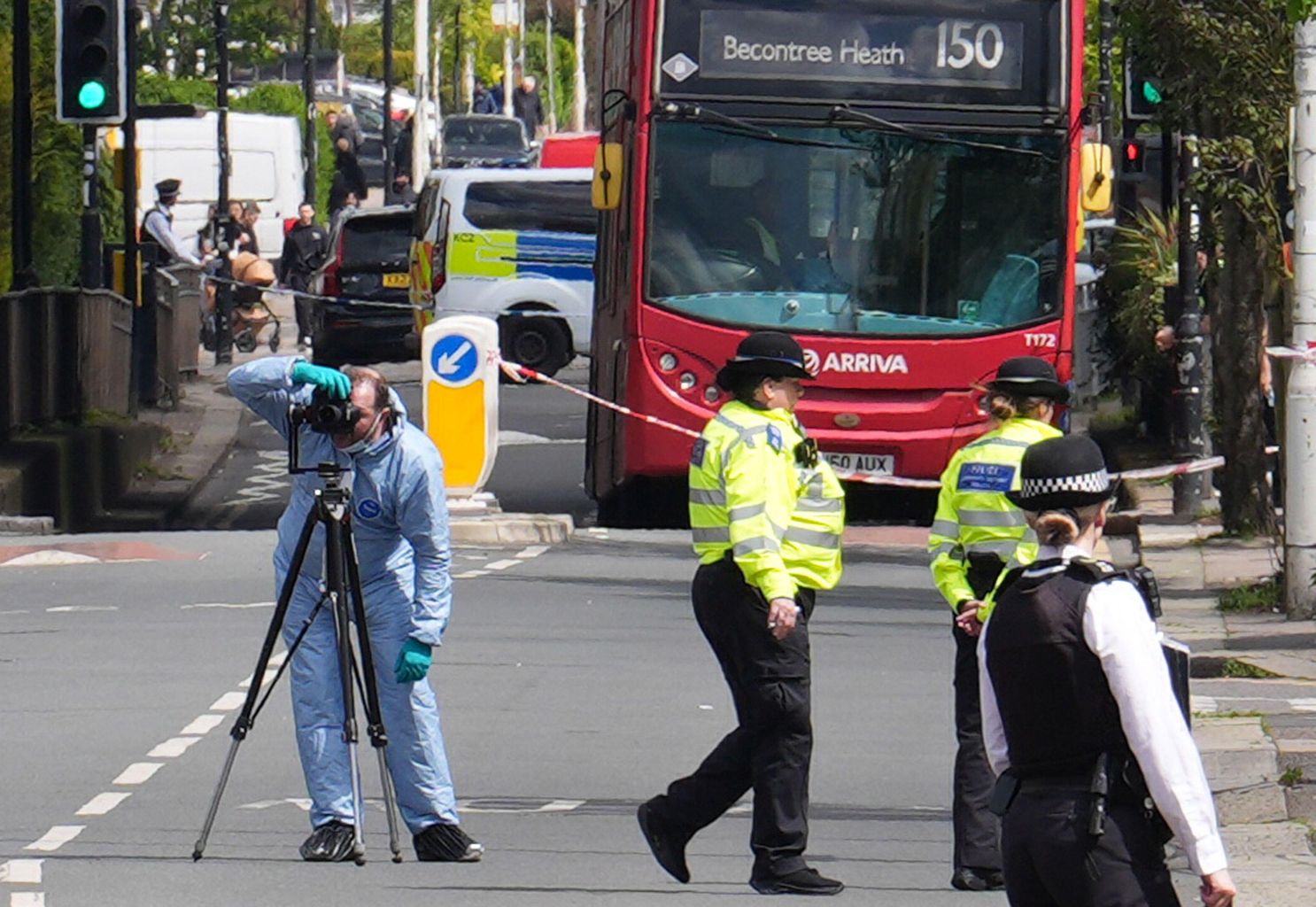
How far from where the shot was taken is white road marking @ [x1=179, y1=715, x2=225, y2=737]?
11.9 metres

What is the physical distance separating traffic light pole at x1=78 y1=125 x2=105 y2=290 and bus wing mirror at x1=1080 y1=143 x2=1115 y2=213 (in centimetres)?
1027

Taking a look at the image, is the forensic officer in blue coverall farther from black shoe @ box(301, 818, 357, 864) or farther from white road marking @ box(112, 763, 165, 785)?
white road marking @ box(112, 763, 165, 785)

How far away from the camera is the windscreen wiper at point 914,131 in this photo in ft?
61.0

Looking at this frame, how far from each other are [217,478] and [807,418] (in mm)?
8000

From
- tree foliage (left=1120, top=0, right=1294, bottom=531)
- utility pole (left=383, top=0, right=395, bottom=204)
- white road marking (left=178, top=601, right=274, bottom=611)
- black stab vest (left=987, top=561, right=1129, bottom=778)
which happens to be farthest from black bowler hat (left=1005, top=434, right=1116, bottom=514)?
utility pole (left=383, top=0, right=395, bottom=204)

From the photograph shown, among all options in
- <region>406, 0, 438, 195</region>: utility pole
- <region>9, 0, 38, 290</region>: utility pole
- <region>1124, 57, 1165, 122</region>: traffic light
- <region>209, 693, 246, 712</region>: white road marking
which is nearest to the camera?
<region>209, 693, 246, 712</region>: white road marking

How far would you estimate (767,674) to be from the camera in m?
8.98

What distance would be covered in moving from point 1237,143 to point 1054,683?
41.2 feet

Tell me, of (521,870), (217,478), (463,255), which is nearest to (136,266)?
(217,478)

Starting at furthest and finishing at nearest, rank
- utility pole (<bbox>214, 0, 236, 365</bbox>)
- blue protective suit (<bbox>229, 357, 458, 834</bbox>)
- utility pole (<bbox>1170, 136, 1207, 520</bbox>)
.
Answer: utility pole (<bbox>214, 0, 236, 365</bbox>), utility pole (<bbox>1170, 136, 1207, 520</bbox>), blue protective suit (<bbox>229, 357, 458, 834</bbox>)

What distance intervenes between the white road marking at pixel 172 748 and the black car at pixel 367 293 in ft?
76.6

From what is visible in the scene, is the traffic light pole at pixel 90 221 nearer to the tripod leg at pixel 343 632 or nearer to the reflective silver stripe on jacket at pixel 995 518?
the tripod leg at pixel 343 632

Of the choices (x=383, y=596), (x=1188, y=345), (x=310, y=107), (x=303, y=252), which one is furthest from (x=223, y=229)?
(x=383, y=596)

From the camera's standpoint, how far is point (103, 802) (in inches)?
408
